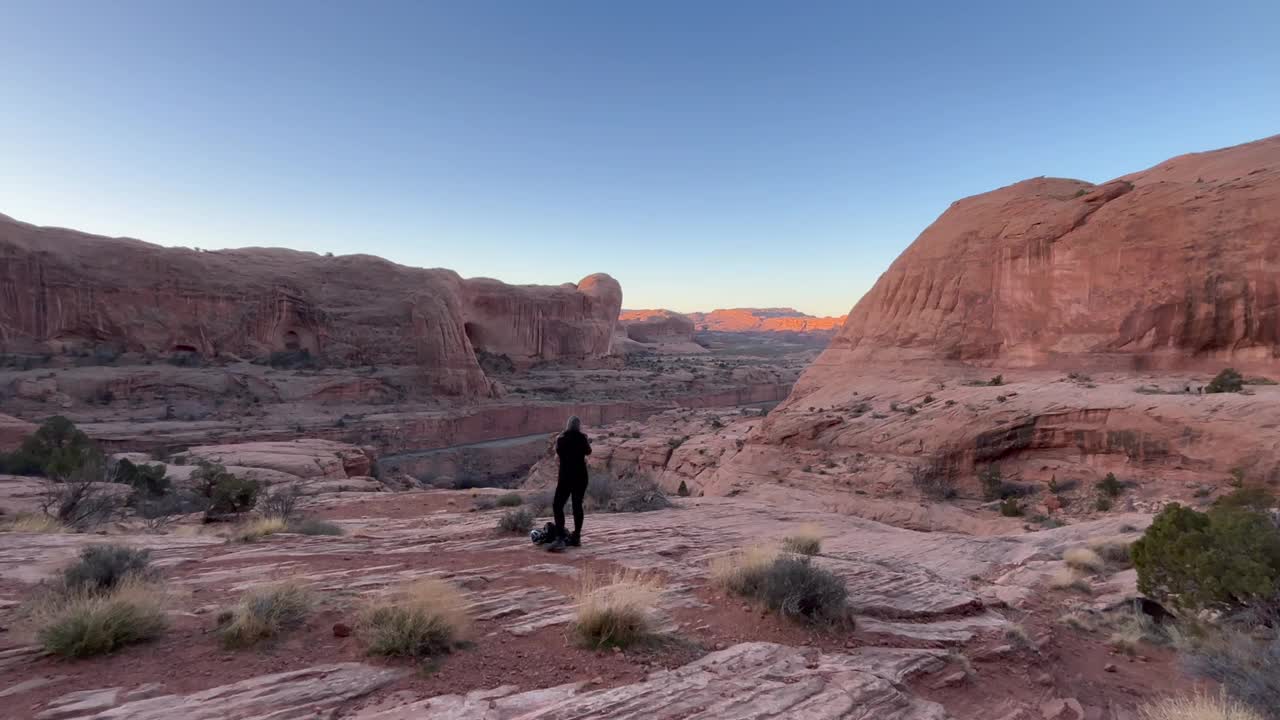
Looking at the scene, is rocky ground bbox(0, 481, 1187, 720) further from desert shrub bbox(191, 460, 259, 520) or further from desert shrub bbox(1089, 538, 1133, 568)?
desert shrub bbox(191, 460, 259, 520)

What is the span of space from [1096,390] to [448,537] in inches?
648

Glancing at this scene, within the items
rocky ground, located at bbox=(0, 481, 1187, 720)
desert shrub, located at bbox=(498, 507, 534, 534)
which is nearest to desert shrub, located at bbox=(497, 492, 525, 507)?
desert shrub, located at bbox=(498, 507, 534, 534)

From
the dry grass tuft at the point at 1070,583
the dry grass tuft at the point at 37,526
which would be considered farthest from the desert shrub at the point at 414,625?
the dry grass tuft at the point at 1070,583

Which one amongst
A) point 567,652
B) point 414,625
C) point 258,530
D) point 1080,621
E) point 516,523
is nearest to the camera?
point 414,625

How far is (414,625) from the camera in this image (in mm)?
3967

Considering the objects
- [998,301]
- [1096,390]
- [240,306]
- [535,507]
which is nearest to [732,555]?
[535,507]

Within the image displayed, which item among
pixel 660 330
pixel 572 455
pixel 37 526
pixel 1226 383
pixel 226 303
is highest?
pixel 660 330

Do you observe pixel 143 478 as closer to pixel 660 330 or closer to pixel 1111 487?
pixel 1111 487

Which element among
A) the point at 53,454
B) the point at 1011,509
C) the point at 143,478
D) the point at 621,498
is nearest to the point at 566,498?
A: the point at 621,498

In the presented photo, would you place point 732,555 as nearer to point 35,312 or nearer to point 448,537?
point 448,537

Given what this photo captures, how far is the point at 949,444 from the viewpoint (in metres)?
15.2

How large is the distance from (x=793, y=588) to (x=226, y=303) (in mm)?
41614

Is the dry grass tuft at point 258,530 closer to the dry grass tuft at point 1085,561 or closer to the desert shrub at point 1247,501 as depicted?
A: the dry grass tuft at point 1085,561

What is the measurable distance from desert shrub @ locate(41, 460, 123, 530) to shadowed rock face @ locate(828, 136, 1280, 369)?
22245 mm
